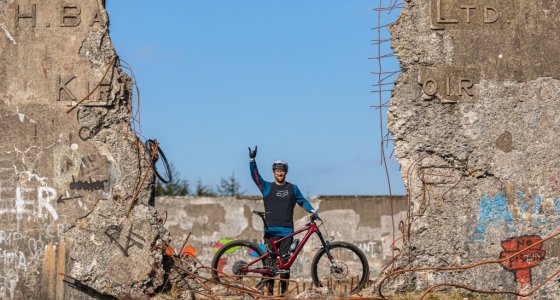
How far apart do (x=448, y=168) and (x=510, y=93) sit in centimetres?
92

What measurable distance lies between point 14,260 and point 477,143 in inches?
176

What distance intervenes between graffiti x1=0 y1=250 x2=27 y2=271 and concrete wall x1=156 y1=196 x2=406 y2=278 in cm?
1022

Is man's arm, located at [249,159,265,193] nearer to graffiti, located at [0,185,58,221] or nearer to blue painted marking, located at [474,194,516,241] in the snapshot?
graffiti, located at [0,185,58,221]

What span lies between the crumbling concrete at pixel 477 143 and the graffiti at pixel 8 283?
139 inches

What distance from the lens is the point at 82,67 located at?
9.22 meters

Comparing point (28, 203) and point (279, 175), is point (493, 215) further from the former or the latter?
point (28, 203)

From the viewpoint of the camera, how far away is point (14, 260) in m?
9.20

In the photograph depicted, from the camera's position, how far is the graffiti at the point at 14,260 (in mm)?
9188

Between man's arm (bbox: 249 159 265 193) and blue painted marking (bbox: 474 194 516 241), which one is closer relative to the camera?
blue painted marking (bbox: 474 194 516 241)

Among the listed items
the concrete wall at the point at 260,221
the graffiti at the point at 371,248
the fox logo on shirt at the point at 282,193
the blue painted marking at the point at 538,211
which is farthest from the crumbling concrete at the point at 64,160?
the graffiti at the point at 371,248

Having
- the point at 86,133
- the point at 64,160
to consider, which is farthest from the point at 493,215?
the point at 64,160

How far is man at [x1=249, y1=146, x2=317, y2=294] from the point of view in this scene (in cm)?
1004

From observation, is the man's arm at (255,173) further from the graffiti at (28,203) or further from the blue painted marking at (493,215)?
the blue painted marking at (493,215)

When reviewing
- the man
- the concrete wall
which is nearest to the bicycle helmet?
the man
